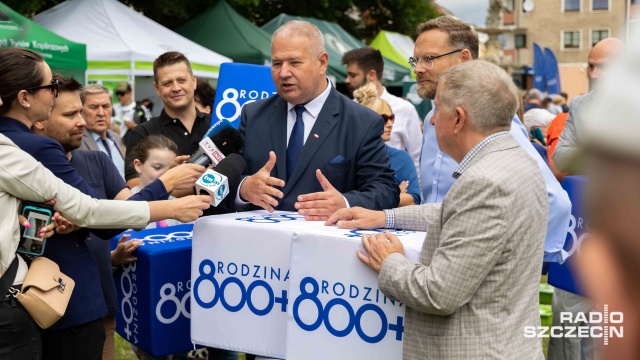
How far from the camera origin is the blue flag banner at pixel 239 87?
4.82 m

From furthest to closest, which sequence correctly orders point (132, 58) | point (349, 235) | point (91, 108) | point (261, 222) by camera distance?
point (132, 58) → point (91, 108) → point (261, 222) → point (349, 235)

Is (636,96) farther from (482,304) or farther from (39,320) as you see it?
(39,320)

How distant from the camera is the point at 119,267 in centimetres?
372

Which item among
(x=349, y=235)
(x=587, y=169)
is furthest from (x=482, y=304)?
(x=587, y=169)

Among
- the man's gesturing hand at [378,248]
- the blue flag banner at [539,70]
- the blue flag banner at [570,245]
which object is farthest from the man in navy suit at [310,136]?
the blue flag banner at [539,70]

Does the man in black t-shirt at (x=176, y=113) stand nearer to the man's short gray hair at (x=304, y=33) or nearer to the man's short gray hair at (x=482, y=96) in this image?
the man's short gray hair at (x=304, y=33)

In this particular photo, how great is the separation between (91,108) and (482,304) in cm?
405

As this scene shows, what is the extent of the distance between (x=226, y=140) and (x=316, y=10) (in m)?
21.4

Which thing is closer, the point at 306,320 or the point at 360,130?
the point at 306,320

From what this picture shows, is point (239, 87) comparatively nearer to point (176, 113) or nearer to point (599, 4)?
point (176, 113)

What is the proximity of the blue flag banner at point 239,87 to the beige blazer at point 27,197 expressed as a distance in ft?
5.88

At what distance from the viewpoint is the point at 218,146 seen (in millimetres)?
3373

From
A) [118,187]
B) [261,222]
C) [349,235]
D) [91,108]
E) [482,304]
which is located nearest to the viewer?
[482,304]

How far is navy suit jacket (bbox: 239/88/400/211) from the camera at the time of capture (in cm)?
344
